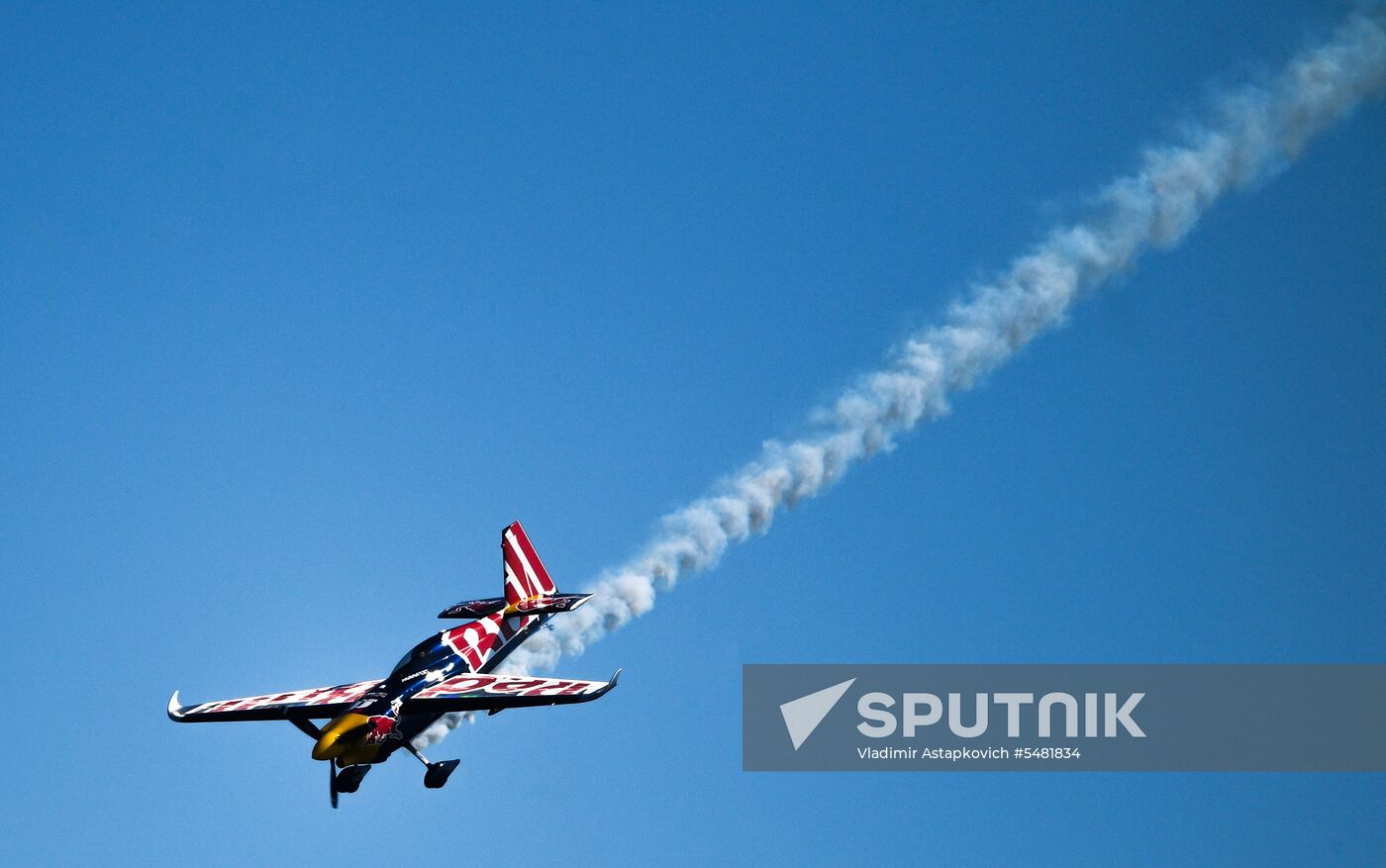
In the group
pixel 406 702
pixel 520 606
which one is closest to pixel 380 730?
pixel 406 702

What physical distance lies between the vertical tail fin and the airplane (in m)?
3.57

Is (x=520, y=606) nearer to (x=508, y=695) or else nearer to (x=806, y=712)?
(x=508, y=695)

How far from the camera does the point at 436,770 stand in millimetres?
59594

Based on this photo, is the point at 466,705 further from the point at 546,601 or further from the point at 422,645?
the point at 546,601

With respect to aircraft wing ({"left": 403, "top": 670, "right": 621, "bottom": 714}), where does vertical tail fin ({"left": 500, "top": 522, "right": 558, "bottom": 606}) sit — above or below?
above

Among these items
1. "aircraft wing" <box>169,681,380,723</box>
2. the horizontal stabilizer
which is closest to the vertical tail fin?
the horizontal stabilizer

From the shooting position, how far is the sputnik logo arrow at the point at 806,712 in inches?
2473

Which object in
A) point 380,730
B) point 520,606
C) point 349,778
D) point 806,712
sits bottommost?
point 349,778

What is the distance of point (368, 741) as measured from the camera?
191 feet

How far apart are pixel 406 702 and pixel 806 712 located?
573 inches

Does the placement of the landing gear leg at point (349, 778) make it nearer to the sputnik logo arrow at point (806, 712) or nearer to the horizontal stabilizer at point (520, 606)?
the horizontal stabilizer at point (520, 606)

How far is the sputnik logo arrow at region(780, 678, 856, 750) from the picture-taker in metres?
62.8

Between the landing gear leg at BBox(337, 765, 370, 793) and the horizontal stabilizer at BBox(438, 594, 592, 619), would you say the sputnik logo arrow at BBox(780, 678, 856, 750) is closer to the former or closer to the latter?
A: the horizontal stabilizer at BBox(438, 594, 592, 619)

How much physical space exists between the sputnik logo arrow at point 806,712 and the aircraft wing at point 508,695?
27.8 feet
